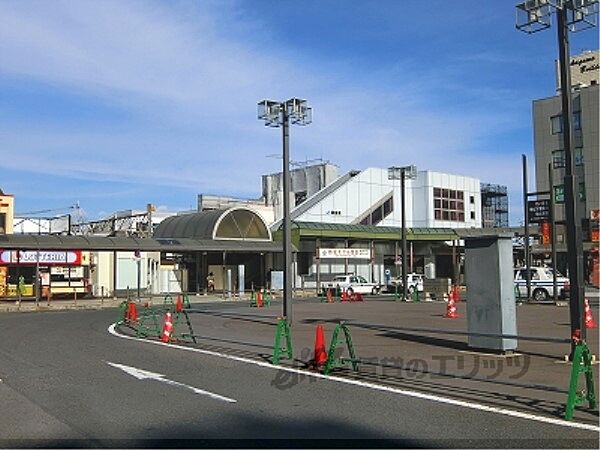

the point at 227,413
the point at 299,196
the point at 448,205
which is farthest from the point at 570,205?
the point at 299,196

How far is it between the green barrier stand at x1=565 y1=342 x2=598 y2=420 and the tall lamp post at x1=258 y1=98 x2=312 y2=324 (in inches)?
498

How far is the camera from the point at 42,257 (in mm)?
42312

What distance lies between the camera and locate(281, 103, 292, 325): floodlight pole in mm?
20750

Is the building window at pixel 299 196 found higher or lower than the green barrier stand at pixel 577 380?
higher

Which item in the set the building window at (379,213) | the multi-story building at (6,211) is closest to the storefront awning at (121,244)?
the multi-story building at (6,211)

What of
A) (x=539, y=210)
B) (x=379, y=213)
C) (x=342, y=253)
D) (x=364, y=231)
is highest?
(x=379, y=213)

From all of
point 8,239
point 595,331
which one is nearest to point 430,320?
point 595,331

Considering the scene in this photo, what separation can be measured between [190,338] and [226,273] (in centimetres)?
3309

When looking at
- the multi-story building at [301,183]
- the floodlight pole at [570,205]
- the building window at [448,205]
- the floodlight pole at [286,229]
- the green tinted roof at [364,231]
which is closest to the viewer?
the floodlight pole at [570,205]

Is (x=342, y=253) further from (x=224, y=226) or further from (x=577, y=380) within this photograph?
(x=577, y=380)

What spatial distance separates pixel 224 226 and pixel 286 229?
3200 centimetres

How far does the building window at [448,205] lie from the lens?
72.6 meters

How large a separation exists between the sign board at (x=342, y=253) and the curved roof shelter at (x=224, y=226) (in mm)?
5093

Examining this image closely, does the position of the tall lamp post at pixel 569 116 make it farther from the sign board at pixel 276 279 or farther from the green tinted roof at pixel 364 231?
the green tinted roof at pixel 364 231
